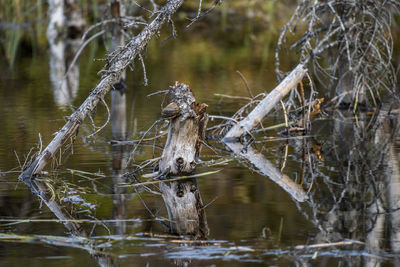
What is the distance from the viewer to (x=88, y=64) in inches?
856

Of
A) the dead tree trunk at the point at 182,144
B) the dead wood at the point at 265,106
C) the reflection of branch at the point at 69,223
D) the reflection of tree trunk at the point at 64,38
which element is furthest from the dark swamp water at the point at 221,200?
the reflection of tree trunk at the point at 64,38

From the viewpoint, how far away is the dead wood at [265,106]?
10.3 meters

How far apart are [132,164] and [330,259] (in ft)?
13.8

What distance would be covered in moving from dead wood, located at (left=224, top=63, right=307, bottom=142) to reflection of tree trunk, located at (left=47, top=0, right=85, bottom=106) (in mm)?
7344

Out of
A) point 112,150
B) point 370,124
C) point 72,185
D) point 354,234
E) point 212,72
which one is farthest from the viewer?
point 212,72

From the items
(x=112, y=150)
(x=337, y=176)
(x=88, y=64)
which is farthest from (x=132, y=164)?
(x=88, y=64)

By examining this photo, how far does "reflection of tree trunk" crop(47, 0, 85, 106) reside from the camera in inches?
748

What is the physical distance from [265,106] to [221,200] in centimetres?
286

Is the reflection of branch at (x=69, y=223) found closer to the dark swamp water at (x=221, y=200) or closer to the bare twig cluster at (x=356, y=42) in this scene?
the dark swamp water at (x=221, y=200)

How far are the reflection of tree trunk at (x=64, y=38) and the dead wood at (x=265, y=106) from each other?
7344mm

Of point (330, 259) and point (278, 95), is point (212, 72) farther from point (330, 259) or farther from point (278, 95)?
point (330, 259)

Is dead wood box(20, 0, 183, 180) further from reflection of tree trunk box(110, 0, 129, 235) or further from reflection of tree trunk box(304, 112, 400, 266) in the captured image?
reflection of tree trunk box(304, 112, 400, 266)

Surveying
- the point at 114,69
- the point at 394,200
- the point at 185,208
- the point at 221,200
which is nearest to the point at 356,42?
the point at 394,200

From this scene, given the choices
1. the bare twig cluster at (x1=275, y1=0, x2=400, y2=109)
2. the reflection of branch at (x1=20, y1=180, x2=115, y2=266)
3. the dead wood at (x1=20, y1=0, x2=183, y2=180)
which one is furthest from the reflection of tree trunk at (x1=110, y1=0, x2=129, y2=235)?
the bare twig cluster at (x1=275, y1=0, x2=400, y2=109)
